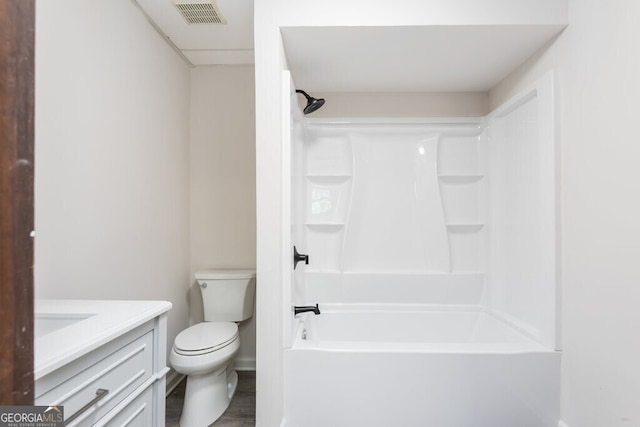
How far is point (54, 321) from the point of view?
0.95 meters

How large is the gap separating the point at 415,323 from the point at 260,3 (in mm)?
2210

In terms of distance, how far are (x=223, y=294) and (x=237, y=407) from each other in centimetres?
73

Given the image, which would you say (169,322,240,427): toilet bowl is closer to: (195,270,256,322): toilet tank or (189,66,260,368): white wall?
(195,270,256,322): toilet tank

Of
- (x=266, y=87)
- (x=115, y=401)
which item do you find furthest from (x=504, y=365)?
(x=266, y=87)

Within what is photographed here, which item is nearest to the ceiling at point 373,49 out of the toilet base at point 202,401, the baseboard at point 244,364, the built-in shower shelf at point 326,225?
the built-in shower shelf at point 326,225

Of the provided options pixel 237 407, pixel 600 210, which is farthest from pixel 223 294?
pixel 600 210

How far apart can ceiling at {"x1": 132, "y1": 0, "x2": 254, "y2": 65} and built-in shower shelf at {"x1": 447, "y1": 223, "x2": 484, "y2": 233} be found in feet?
6.63

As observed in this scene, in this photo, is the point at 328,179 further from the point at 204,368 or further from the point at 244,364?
the point at 244,364

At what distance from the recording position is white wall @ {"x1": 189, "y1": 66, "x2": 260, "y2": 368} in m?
2.36

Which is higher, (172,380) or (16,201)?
(16,201)

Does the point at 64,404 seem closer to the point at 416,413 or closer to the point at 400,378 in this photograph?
the point at 400,378

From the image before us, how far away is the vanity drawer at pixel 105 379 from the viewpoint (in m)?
0.69

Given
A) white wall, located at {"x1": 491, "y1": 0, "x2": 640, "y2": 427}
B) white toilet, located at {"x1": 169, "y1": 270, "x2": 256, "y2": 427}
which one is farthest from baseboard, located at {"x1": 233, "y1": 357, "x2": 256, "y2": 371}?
white wall, located at {"x1": 491, "y1": 0, "x2": 640, "y2": 427}

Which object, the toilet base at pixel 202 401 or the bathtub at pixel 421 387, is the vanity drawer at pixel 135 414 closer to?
the bathtub at pixel 421 387
